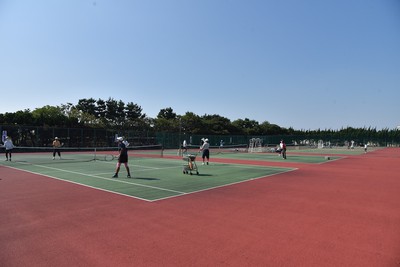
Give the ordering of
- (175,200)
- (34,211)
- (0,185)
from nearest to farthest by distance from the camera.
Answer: (34,211), (175,200), (0,185)

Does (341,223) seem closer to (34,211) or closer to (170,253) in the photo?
(170,253)

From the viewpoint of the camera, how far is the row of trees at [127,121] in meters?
48.5

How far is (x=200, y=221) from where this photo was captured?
7027 millimetres

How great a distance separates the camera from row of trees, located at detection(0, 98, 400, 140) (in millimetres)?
48500

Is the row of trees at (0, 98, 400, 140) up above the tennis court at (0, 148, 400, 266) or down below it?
above

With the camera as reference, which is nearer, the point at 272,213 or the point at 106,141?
the point at 272,213

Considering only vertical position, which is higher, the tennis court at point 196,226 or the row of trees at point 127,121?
the row of trees at point 127,121

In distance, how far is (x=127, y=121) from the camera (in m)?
64.9

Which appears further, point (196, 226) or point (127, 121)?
point (127, 121)

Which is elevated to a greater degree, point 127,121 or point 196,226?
point 127,121

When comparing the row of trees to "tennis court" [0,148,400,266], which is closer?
"tennis court" [0,148,400,266]

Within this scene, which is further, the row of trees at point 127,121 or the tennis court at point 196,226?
the row of trees at point 127,121

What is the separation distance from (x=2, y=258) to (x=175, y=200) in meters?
4.90

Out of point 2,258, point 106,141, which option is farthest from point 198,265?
point 106,141
